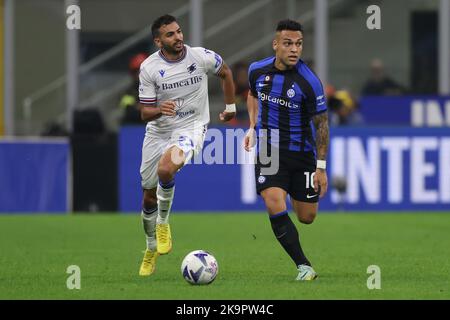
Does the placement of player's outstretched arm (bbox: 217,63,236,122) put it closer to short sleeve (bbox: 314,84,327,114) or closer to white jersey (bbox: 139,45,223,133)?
white jersey (bbox: 139,45,223,133)

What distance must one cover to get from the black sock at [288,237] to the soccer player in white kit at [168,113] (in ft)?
3.43

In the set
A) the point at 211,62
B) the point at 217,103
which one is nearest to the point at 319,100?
the point at 211,62

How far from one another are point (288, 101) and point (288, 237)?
3.85ft

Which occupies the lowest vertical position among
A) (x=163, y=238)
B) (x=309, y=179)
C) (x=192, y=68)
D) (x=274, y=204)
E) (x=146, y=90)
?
(x=163, y=238)

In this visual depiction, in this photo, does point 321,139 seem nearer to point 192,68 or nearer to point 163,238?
point 192,68

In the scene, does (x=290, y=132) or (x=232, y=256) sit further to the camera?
(x=232, y=256)

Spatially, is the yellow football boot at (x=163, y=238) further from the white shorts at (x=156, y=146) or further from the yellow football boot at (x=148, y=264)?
the white shorts at (x=156, y=146)

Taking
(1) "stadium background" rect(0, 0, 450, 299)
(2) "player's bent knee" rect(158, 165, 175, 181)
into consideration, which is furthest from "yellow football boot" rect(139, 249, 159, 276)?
(1) "stadium background" rect(0, 0, 450, 299)

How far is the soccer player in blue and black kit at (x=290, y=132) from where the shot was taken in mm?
10734

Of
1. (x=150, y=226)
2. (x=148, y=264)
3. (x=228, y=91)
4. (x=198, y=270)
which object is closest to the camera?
(x=198, y=270)

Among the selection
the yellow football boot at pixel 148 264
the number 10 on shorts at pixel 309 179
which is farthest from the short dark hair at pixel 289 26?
the yellow football boot at pixel 148 264

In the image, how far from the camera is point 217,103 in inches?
896
